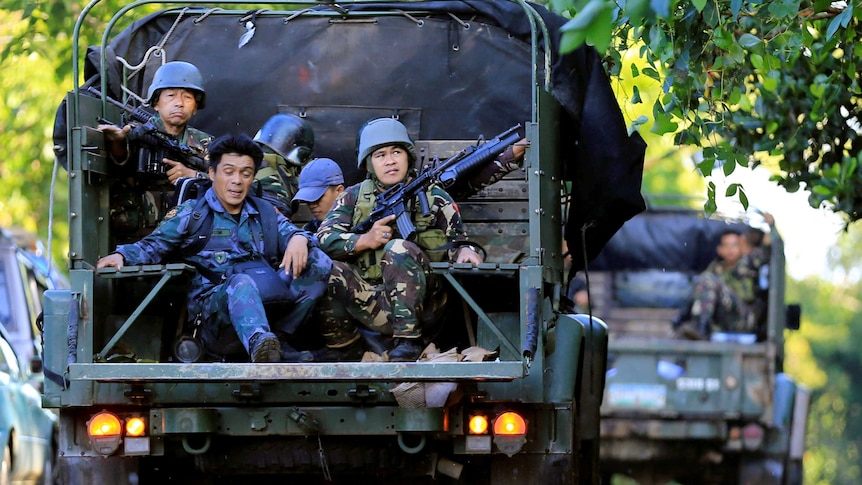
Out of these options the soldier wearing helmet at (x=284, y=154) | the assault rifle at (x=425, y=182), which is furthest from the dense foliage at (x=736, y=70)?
the soldier wearing helmet at (x=284, y=154)

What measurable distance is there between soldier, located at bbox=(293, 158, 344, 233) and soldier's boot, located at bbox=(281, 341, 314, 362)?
0.83 m

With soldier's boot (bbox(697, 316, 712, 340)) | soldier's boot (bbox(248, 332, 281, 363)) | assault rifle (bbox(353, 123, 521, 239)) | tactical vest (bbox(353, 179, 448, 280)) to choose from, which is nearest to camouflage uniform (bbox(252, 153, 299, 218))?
tactical vest (bbox(353, 179, 448, 280))

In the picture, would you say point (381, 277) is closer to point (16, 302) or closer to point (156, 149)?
point (156, 149)

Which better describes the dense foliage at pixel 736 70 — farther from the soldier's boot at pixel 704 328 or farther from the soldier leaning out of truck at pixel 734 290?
the soldier's boot at pixel 704 328

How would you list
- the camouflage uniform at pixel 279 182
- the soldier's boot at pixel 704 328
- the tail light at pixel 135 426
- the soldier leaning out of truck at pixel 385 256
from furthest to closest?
1. the soldier's boot at pixel 704 328
2. the camouflage uniform at pixel 279 182
3. the soldier leaning out of truck at pixel 385 256
4. the tail light at pixel 135 426

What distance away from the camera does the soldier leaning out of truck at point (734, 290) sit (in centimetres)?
1614

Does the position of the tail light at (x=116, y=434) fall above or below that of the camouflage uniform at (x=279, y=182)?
below

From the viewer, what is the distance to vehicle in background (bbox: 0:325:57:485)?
1015cm

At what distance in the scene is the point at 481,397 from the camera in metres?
7.75

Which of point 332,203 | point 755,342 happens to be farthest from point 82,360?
point 755,342

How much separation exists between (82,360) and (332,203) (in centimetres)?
165

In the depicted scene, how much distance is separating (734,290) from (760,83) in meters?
5.49

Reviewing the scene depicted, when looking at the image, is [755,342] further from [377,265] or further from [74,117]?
[74,117]

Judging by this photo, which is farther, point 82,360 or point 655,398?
point 655,398
